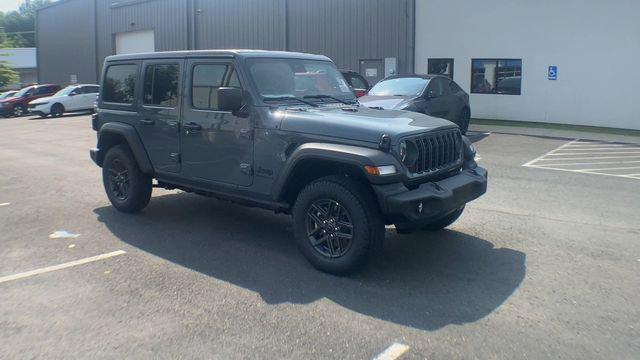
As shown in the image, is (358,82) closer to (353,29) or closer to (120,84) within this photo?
(353,29)

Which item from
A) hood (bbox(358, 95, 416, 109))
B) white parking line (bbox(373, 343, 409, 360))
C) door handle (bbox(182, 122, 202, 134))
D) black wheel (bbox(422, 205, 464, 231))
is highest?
hood (bbox(358, 95, 416, 109))

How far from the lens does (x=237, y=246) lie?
6.02 m

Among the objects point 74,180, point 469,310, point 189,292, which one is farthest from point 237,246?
point 74,180

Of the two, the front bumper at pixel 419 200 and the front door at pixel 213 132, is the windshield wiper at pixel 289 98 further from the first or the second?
the front bumper at pixel 419 200

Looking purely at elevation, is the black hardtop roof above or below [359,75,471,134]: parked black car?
above

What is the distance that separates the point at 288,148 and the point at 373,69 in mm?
18643

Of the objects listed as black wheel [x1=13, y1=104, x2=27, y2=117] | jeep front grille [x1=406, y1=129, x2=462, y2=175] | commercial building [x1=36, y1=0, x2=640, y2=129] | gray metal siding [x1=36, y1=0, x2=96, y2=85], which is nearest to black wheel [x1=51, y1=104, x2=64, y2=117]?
black wheel [x1=13, y1=104, x2=27, y2=117]

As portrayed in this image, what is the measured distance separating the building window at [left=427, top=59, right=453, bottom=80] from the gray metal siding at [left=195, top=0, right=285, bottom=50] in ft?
24.6

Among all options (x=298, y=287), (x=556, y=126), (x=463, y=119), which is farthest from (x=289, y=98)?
(x=556, y=126)

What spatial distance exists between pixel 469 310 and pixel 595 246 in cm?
234

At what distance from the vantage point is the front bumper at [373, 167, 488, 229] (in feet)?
15.3

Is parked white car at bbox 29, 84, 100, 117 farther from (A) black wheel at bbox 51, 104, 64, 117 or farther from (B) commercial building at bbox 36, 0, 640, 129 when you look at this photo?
(B) commercial building at bbox 36, 0, 640, 129

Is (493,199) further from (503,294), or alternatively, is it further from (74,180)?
(74,180)

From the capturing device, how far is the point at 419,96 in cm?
1266
